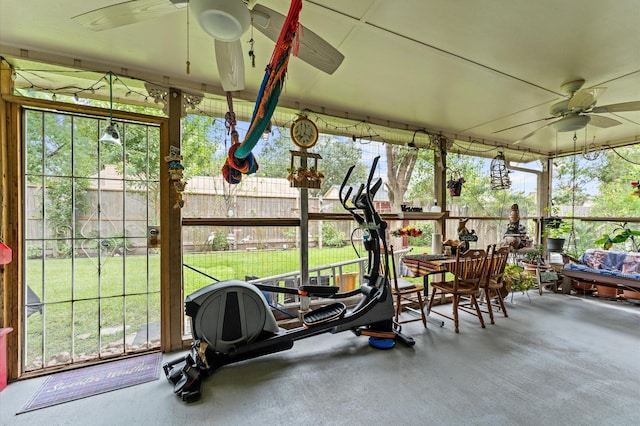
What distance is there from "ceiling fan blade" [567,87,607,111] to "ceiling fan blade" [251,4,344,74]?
2450mm

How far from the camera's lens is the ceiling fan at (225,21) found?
1.29 meters

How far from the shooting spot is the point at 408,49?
7.51ft

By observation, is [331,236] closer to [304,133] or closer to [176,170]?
[304,133]

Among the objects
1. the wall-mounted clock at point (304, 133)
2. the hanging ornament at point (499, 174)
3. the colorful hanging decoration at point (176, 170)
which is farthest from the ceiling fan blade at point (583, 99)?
the colorful hanging decoration at point (176, 170)

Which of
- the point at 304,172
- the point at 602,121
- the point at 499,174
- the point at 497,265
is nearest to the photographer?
the point at 602,121

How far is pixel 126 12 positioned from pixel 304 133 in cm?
206

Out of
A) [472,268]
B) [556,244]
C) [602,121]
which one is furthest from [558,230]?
[472,268]

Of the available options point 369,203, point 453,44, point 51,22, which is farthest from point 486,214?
point 51,22

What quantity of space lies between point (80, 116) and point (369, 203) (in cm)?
284

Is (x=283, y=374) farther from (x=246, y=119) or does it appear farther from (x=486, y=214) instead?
(x=486, y=214)

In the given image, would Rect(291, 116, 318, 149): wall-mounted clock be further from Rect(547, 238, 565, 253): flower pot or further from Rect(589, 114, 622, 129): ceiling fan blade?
Rect(547, 238, 565, 253): flower pot

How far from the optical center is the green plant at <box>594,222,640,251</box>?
4473 millimetres

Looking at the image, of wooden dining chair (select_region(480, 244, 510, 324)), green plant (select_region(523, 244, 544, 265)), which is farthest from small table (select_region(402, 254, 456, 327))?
green plant (select_region(523, 244, 544, 265))

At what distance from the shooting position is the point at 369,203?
289cm
